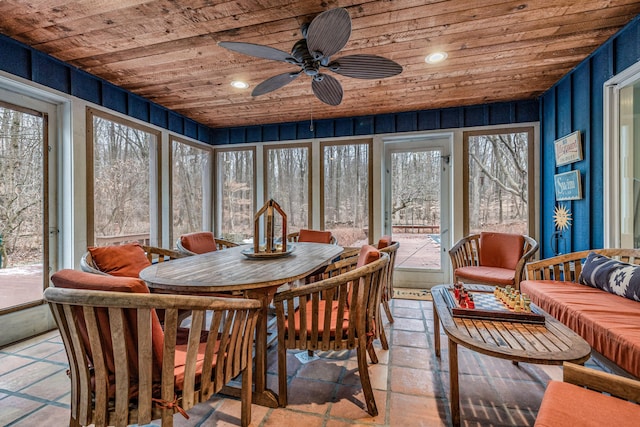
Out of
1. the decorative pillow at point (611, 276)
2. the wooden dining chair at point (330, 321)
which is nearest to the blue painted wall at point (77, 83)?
the wooden dining chair at point (330, 321)

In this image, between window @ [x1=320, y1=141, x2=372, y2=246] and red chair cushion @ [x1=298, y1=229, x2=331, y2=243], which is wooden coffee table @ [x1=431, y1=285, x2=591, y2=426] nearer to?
red chair cushion @ [x1=298, y1=229, x2=331, y2=243]

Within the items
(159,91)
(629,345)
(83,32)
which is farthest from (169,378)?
(159,91)

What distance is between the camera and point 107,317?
1.06 meters

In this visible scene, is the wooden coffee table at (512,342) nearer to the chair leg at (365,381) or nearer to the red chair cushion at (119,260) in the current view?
the chair leg at (365,381)

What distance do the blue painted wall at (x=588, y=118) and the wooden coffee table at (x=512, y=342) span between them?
5.66ft

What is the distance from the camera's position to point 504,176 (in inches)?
163

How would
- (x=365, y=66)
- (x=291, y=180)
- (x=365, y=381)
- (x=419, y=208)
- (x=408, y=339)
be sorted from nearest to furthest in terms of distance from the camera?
(x=365, y=381), (x=365, y=66), (x=408, y=339), (x=419, y=208), (x=291, y=180)

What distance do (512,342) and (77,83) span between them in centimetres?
415

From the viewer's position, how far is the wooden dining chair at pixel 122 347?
103 centimetres

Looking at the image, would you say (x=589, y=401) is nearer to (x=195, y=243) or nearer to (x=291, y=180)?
(x=195, y=243)

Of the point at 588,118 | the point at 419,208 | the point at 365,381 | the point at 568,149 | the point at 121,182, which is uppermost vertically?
the point at 588,118

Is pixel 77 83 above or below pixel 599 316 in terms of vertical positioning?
above

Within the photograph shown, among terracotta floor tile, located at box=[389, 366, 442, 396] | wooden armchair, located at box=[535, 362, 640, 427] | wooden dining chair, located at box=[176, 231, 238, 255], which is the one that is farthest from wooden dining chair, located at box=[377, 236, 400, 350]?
wooden dining chair, located at box=[176, 231, 238, 255]

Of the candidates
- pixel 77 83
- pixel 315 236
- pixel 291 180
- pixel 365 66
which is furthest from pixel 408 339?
pixel 77 83
